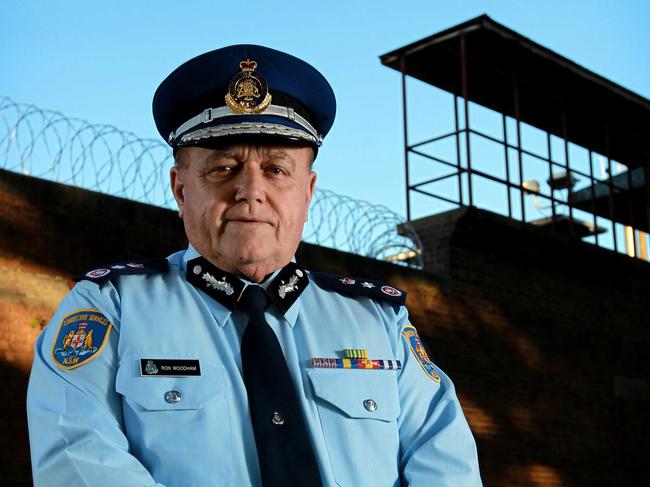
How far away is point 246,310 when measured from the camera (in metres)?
2.32

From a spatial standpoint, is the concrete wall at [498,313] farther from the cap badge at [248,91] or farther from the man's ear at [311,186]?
the cap badge at [248,91]

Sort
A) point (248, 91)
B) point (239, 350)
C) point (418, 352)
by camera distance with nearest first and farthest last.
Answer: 1. point (239, 350)
2. point (248, 91)
3. point (418, 352)

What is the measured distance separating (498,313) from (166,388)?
9.11 metres

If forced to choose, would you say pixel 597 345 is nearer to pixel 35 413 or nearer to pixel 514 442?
pixel 514 442

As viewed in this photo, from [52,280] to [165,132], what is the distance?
5019 millimetres

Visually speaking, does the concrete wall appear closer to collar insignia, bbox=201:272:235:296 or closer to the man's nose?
collar insignia, bbox=201:272:235:296

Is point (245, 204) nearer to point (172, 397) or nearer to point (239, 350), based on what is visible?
point (239, 350)

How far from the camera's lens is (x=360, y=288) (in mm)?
2588

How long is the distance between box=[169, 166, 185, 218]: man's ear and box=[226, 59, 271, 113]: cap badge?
0.22 m

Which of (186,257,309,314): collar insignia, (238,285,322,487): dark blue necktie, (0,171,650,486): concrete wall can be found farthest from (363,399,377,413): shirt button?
(0,171,650,486): concrete wall

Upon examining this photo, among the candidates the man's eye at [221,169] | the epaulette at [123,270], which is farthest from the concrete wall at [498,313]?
the man's eye at [221,169]

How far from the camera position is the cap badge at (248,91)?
234cm

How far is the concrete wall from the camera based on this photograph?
23.6ft

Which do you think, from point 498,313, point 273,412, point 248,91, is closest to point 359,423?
point 273,412
